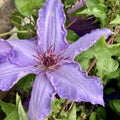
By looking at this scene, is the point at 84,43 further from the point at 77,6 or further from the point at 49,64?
the point at 77,6

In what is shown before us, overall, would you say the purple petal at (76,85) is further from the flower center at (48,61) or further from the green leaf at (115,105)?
the green leaf at (115,105)

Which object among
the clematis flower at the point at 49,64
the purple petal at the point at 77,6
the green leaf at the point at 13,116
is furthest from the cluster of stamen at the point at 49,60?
the purple petal at the point at 77,6

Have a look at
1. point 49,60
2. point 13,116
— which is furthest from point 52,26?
point 13,116

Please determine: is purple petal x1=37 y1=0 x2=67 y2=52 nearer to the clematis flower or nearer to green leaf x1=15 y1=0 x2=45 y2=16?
the clematis flower

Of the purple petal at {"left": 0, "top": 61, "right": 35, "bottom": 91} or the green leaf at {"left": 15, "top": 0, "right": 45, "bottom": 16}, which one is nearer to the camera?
the purple petal at {"left": 0, "top": 61, "right": 35, "bottom": 91}

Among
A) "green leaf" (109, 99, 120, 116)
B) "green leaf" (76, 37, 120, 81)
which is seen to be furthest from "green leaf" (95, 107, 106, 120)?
"green leaf" (76, 37, 120, 81)

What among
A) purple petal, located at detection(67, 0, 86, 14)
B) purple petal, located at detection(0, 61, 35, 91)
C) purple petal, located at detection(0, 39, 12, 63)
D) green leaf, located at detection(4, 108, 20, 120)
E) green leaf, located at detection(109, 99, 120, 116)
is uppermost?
purple petal, located at detection(0, 39, 12, 63)

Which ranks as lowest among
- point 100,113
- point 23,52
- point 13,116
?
point 100,113
